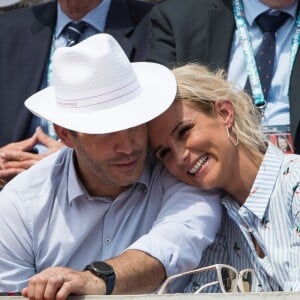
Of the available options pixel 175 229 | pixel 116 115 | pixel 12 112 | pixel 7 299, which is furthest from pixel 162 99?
pixel 12 112

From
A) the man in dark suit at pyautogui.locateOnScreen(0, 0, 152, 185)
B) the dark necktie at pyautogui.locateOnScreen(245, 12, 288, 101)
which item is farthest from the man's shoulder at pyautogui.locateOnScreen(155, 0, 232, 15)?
the man in dark suit at pyautogui.locateOnScreen(0, 0, 152, 185)

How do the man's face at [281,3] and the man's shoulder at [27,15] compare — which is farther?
the man's shoulder at [27,15]

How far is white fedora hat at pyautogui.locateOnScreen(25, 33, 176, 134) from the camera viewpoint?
9.53 ft

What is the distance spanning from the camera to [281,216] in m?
2.94

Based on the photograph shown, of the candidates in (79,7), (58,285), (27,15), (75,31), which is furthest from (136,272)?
(27,15)

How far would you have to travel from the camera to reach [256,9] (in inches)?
148

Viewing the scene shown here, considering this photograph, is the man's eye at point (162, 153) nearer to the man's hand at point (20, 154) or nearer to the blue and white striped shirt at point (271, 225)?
the blue and white striped shirt at point (271, 225)

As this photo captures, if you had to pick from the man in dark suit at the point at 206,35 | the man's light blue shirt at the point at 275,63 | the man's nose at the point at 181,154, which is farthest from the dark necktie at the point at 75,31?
the man's nose at the point at 181,154

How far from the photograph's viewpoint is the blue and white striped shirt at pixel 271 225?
289cm

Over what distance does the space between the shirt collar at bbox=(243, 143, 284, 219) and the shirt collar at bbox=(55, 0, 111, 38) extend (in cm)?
145

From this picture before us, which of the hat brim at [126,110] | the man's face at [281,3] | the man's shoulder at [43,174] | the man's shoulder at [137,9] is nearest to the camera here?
the hat brim at [126,110]

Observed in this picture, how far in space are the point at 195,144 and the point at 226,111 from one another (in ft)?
0.55

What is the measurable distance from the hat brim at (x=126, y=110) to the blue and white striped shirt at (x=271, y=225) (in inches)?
15.1

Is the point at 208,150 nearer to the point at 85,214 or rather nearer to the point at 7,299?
the point at 85,214
